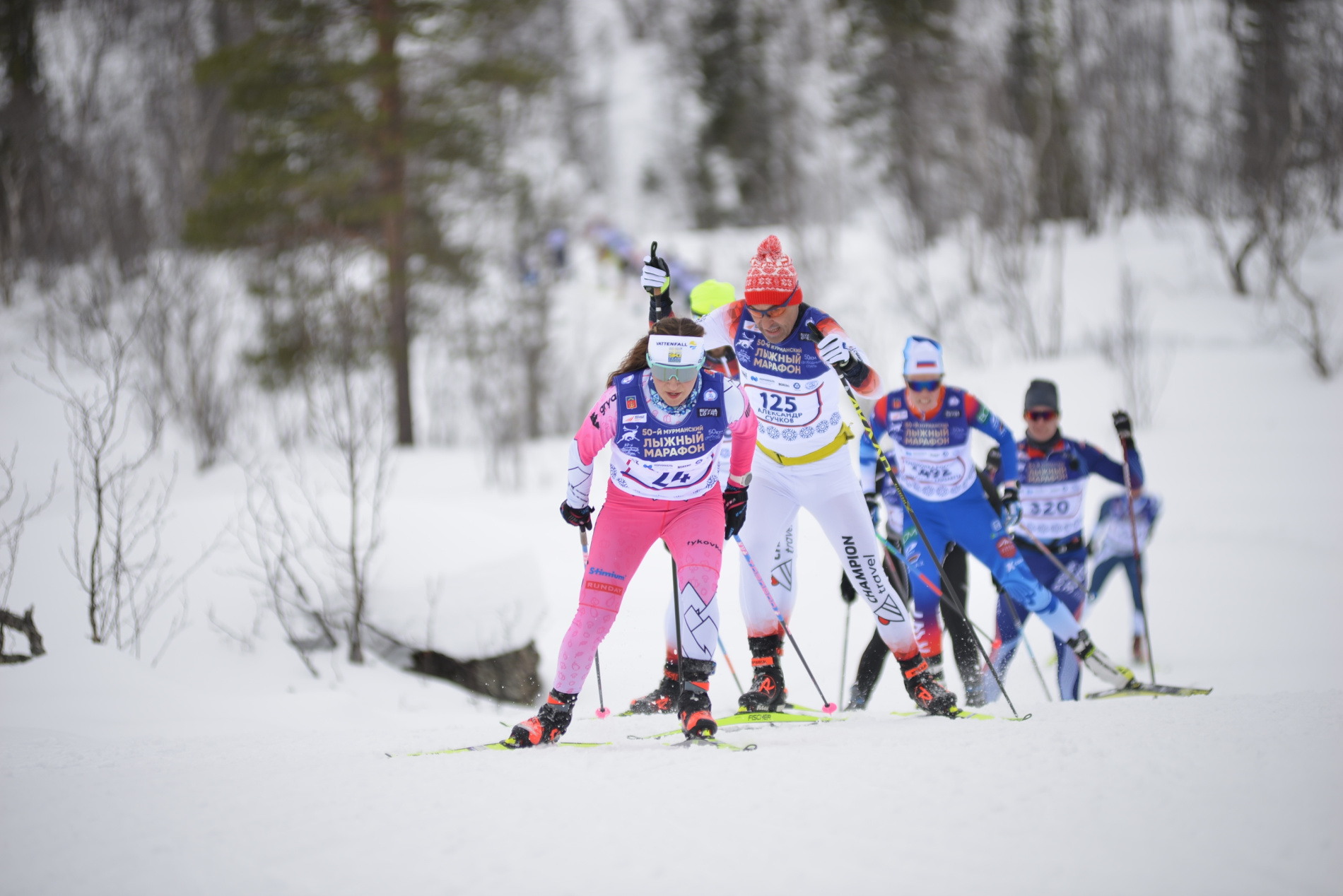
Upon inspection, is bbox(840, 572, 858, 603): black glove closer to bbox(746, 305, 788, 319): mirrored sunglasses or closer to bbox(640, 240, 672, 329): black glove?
bbox(746, 305, 788, 319): mirrored sunglasses

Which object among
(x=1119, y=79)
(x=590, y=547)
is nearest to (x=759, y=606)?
(x=590, y=547)

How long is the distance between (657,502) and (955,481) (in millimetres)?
2264

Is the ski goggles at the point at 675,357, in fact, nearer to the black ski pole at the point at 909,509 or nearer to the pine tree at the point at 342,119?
the black ski pole at the point at 909,509

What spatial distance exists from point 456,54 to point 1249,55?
16800mm

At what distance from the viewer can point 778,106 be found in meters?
29.3

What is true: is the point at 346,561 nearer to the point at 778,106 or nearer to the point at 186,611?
the point at 186,611

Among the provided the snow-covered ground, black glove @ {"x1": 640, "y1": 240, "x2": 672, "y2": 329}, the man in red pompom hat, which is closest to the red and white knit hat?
the man in red pompom hat

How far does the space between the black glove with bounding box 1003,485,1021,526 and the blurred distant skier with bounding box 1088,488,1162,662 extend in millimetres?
2311

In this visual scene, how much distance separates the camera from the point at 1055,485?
6105mm

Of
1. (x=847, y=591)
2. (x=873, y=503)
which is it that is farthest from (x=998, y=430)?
(x=847, y=591)

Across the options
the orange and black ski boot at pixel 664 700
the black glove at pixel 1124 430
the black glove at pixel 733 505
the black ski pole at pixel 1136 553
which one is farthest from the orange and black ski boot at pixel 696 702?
the black glove at pixel 1124 430

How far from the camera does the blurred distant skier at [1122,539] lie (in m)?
7.08

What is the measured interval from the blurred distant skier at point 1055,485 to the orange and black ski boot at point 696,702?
295 cm

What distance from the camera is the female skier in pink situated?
375 centimetres
